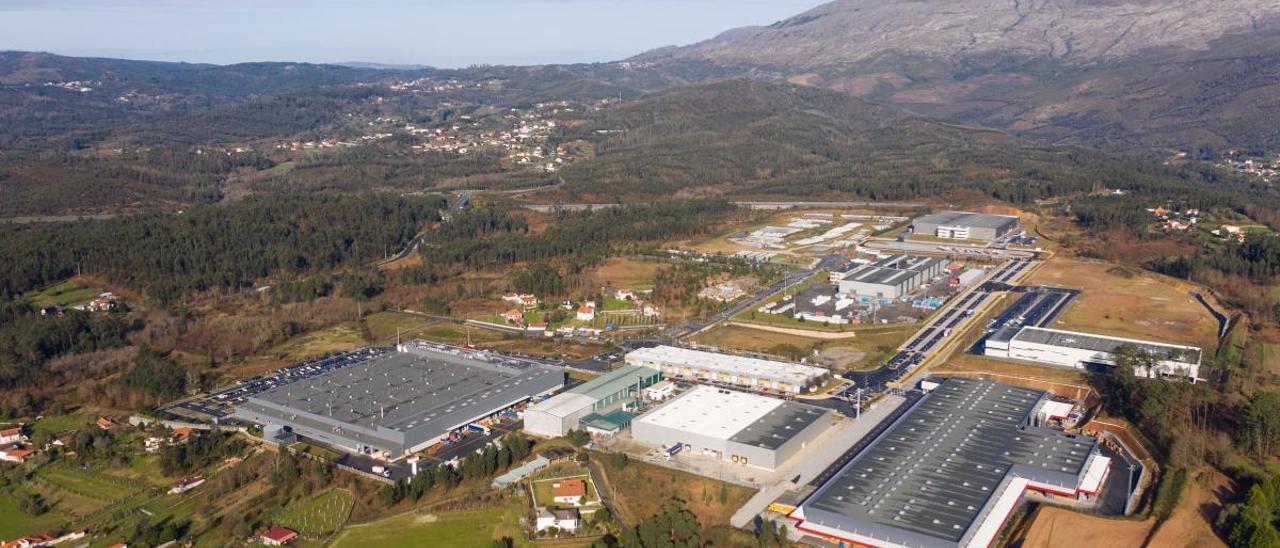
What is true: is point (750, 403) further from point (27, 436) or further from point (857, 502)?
point (27, 436)

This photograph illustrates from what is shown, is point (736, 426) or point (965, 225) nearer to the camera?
point (736, 426)

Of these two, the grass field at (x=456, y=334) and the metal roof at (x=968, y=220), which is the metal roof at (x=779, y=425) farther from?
the metal roof at (x=968, y=220)

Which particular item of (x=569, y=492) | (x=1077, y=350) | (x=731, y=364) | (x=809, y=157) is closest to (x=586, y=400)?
(x=569, y=492)

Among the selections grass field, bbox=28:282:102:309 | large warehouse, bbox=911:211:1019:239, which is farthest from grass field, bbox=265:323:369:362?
large warehouse, bbox=911:211:1019:239

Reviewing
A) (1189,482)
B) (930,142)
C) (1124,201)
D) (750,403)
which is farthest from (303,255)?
(930,142)

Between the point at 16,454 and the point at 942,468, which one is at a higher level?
the point at 942,468

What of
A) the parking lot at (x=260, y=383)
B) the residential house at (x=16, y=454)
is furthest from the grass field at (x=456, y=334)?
the residential house at (x=16, y=454)

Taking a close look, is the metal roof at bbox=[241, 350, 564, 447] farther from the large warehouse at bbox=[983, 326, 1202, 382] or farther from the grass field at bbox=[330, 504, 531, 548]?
the large warehouse at bbox=[983, 326, 1202, 382]

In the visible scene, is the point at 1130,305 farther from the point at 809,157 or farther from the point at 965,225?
the point at 809,157
